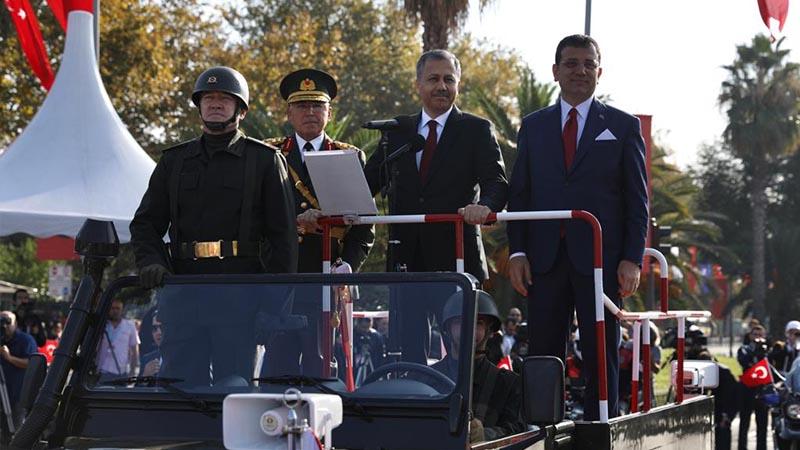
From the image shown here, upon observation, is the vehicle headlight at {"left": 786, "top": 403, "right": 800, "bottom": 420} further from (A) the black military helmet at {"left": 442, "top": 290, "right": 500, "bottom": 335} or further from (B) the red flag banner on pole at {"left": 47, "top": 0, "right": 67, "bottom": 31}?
(A) the black military helmet at {"left": 442, "top": 290, "right": 500, "bottom": 335}

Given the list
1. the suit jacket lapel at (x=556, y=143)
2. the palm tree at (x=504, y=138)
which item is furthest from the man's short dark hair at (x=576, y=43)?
the palm tree at (x=504, y=138)

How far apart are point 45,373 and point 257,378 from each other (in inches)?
35.4

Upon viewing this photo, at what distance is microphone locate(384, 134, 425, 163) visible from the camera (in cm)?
662

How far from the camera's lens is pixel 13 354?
49.6 feet

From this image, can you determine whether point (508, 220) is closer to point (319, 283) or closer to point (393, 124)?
point (393, 124)

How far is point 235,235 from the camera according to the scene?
6.14m

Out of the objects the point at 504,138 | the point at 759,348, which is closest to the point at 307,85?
the point at 759,348

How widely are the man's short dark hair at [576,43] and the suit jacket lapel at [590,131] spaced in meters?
0.27

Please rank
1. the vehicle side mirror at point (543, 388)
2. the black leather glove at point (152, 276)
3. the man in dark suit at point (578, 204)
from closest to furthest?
the vehicle side mirror at point (543, 388) → the black leather glove at point (152, 276) → the man in dark suit at point (578, 204)

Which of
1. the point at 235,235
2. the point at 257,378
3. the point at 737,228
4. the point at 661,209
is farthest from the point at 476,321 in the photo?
the point at 737,228

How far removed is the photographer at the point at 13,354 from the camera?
14859mm

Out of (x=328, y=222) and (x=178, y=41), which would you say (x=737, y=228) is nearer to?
(x=178, y=41)

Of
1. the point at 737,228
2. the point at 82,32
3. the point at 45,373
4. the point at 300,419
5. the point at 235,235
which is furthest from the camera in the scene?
the point at 737,228

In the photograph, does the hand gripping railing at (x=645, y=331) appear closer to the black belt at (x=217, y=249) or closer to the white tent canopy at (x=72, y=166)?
the black belt at (x=217, y=249)
